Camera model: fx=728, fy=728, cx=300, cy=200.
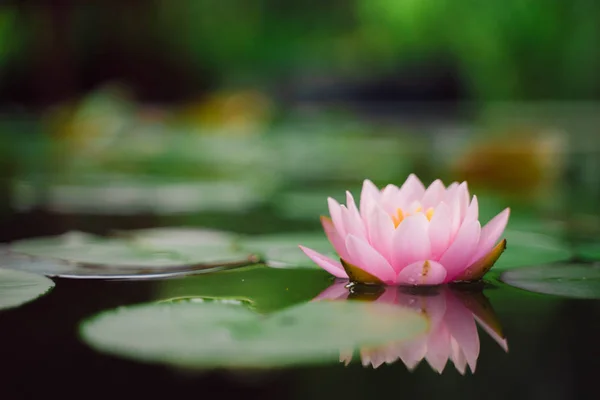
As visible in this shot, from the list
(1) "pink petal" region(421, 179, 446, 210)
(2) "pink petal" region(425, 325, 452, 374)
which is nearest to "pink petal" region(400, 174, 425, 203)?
(1) "pink petal" region(421, 179, 446, 210)

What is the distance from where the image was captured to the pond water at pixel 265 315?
0.49 metres

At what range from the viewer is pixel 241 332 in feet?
1.87

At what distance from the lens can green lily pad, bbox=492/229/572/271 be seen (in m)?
0.87

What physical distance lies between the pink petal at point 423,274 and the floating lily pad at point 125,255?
0.23 meters

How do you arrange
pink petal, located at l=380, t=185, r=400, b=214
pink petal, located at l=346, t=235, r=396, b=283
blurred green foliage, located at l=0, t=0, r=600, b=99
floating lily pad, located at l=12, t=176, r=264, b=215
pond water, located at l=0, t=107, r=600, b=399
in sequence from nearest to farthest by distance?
pond water, located at l=0, t=107, r=600, b=399
pink petal, located at l=346, t=235, r=396, b=283
pink petal, located at l=380, t=185, r=400, b=214
floating lily pad, located at l=12, t=176, r=264, b=215
blurred green foliage, located at l=0, t=0, r=600, b=99

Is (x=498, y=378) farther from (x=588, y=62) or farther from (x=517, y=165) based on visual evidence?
(x=588, y=62)

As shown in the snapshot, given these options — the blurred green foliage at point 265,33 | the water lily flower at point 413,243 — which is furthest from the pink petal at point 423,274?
the blurred green foliage at point 265,33

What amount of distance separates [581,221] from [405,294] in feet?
2.37

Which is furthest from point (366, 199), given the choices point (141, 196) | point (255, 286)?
point (141, 196)

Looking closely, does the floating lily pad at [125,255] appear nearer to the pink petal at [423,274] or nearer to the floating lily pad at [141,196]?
the pink petal at [423,274]

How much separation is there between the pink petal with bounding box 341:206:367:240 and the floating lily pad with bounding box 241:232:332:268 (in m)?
0.15

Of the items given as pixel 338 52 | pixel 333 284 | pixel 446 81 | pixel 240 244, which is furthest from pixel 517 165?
pixel 338 52

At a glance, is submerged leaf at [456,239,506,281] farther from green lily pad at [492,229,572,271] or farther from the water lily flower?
green lily pad at [492,229,572,271]

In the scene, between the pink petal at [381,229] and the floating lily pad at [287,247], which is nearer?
the pink petal at [381,229]
